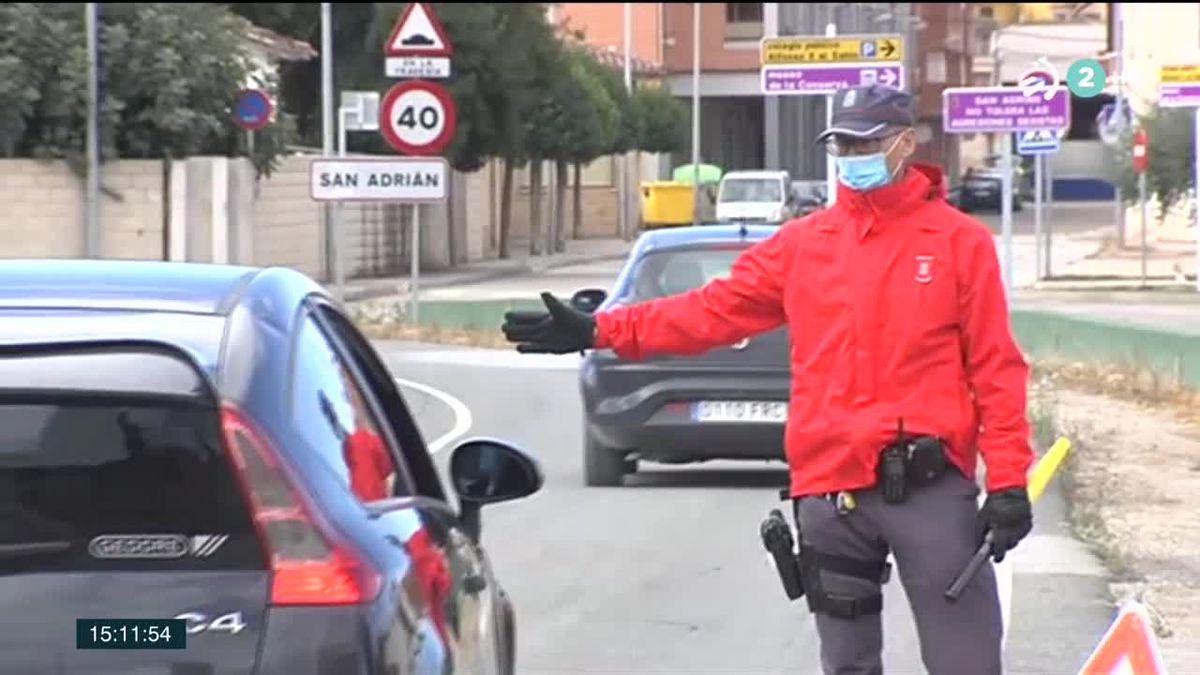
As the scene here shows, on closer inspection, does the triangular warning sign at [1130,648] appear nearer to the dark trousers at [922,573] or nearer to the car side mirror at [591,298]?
the dark trousers at [922,573]

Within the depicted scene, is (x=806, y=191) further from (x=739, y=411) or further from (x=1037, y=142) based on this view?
(x=739, y=411)

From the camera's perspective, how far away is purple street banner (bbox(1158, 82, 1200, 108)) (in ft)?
46.3

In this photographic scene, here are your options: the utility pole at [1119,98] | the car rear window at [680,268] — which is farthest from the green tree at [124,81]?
the car rear window at [680,268]

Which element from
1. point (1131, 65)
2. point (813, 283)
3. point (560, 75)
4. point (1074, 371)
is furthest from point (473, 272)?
point (813, 283)

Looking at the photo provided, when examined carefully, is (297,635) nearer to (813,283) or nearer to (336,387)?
(336,387)

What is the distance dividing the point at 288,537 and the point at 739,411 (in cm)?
1085

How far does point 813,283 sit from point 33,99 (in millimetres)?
29999

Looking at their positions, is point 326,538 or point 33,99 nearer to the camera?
point 326,538

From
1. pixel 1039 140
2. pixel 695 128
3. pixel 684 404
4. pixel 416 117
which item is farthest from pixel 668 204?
pixel 684 404

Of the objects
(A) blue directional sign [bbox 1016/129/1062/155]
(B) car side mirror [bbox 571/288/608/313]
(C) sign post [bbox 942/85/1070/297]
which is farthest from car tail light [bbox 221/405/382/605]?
(A) blue directional sign [bbox 1016/129/1062/155]

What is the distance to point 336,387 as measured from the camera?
4910 millimetres

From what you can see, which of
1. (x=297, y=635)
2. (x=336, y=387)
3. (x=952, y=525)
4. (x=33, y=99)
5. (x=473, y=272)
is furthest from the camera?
(x=473, y=272)

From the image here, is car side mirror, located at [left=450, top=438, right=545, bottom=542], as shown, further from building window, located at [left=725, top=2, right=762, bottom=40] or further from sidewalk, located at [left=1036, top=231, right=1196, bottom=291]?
building window, located at [left=725, top=2, right=762, bottom=40]

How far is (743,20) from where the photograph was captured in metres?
69.4
